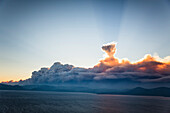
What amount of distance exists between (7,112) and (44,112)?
28.8m

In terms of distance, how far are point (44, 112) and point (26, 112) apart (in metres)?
14.8

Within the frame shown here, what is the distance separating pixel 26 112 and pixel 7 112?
14174mm

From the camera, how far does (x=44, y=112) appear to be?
99125 mm

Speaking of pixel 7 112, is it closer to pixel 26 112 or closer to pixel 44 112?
pixel 26 112

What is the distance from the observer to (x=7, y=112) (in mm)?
94000

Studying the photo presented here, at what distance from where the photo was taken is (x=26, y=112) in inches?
3848

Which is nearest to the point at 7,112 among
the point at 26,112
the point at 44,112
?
the point at 26,112
